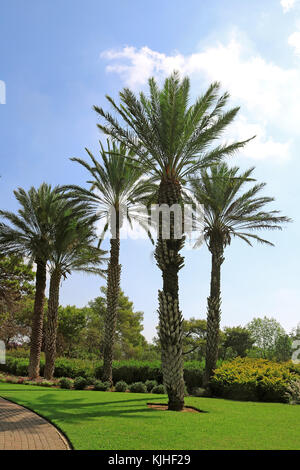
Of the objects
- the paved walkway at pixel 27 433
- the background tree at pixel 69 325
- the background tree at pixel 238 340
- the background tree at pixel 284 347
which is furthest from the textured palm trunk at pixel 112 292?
the background tree at pixel 284 347

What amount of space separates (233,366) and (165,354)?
690 centimetres

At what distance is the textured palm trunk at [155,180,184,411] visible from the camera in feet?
42.5

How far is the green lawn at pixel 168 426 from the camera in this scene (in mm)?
7582

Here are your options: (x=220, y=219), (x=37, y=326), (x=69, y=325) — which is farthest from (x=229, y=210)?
(x=69, y=325)

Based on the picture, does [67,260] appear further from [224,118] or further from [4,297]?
[224,118]

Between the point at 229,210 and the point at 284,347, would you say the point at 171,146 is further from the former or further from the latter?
the point at 284,347

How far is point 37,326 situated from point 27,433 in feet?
54.9

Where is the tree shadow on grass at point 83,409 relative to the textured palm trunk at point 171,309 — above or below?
below

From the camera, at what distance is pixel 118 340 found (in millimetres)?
56000

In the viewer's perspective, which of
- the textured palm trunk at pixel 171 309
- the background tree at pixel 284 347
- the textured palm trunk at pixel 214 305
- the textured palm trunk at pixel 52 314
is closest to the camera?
the textured palm trunk at pixel 171 309

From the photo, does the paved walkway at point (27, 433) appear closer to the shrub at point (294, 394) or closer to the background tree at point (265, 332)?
the shrub at point (294, 394)

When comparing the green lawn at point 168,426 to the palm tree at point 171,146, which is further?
the palm tree at point 171,146

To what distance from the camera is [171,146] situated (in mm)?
14461

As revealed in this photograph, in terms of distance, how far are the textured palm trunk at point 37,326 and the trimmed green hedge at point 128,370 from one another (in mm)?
2529
